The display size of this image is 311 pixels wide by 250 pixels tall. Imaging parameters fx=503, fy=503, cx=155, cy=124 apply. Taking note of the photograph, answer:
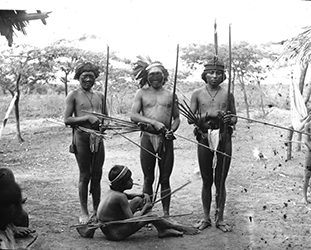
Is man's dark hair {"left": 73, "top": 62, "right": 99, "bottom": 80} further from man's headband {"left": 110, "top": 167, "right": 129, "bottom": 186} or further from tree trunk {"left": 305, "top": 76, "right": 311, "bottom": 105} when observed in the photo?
tree trunk {"left": 305, "top": 76, "right": 311, "bottom": 105}

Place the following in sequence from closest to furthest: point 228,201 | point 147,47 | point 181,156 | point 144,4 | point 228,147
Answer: point 144,4
point 228,147
point 147,47
point 228,201
point 181,156

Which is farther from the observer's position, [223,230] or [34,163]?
[34,163]

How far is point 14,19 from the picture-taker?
4.22m

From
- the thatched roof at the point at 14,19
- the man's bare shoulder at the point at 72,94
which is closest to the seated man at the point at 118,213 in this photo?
the man's bare shoulder at the point at 72,94

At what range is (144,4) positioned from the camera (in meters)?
4.36

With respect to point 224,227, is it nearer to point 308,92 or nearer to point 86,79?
point 86,79

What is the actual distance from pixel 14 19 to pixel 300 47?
2.80 m

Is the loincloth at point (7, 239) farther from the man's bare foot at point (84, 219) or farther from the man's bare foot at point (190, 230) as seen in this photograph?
the man's bare foot at point (190, 230)

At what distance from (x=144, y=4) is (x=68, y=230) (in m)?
2.19

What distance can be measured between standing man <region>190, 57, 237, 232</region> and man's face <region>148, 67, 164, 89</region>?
14.2 inches

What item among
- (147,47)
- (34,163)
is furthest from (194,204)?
(34,163)

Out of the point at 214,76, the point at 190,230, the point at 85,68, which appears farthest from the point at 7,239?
the point at 214,76

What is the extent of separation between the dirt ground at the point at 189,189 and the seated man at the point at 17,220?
1.60 ft

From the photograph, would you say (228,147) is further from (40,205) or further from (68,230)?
(40,205)
